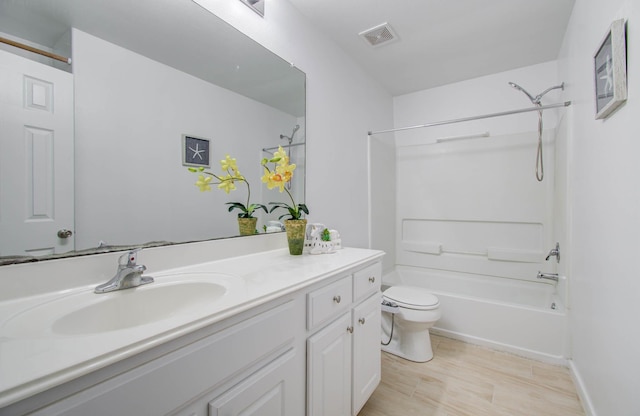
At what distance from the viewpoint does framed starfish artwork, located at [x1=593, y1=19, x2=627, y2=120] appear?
0.96 meters

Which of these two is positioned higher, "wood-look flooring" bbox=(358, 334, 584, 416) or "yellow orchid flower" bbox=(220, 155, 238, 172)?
"yellow orchid flower" bbox=(220, 155, 238, 172)

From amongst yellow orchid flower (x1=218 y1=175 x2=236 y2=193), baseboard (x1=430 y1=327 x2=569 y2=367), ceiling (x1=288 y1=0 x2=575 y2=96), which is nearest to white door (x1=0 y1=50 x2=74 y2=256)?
yellow orchid flower (x1=218 y1=175 x2=236 y2=193)

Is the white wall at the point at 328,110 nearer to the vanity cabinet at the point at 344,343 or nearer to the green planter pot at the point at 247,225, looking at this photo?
the green planter pot at the point at 247,225

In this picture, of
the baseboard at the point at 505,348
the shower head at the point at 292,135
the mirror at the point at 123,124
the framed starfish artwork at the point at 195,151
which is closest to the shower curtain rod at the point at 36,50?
the mirror at the point at 123,124

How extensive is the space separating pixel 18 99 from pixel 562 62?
324 cm

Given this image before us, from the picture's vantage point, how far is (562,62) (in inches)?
82.8

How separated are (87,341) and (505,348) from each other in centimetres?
251

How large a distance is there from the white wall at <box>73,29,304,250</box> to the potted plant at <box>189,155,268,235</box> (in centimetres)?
3

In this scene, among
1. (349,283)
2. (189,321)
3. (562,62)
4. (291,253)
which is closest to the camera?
A: (189,321)

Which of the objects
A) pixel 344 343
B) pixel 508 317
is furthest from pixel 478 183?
pixel 344 343

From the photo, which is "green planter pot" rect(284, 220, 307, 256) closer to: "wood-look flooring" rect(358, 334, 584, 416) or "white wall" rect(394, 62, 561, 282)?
"wood-look flooring" rect(358, 334, 584, 416)

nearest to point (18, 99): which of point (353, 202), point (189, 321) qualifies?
point (189, 321)

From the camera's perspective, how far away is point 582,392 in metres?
1.46

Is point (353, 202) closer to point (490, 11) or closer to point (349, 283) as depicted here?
point (349, 283)
